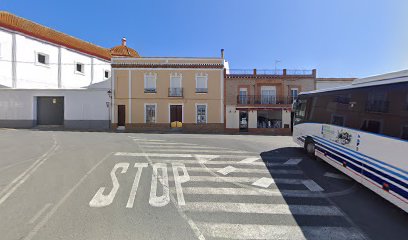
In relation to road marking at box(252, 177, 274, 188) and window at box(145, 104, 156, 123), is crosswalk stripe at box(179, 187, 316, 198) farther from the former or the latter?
window at box(145, 104, 156, 123)

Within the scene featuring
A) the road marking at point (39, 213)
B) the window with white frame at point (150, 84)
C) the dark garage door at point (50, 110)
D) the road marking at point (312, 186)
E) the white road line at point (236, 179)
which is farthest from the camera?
the window with white frame at point (150, 84)

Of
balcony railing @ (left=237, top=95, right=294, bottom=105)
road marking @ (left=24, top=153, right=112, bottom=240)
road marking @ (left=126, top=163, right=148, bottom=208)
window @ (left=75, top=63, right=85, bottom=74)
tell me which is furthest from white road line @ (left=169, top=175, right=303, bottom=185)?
window @ (left=75, top=63, right=85, bottom=74)

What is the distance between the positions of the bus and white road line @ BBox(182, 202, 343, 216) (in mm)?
1181

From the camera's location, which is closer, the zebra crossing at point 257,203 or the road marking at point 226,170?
the zebra crossing at point 257,203

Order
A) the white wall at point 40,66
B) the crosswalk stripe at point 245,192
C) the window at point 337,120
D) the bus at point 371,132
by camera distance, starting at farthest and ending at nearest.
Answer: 1. the white wall at point 40,66
2. the window at point 337,120
3. the crosswalk stripe at point 245,192
4. the bus at point 371,132

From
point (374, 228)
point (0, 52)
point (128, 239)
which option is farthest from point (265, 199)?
point (0, 52)

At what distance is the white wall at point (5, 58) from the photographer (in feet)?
66.5

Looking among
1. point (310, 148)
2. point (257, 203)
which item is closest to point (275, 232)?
point (257, 203)

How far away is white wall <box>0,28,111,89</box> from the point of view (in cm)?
2066

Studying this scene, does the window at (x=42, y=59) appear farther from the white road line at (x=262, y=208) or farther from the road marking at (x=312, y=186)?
the road marking at (x=312, y=186)

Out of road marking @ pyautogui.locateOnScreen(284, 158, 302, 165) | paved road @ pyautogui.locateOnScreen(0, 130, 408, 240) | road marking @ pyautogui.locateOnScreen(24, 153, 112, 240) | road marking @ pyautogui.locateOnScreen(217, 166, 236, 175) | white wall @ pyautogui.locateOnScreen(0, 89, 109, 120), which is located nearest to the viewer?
road marking @ pyautogui.locateOnScreen(24, 153, 112, 240)

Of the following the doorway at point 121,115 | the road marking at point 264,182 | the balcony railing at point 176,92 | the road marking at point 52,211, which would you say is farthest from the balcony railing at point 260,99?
the road marking at point 52,211

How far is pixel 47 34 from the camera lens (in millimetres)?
24766

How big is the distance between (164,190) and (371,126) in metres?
4.98
